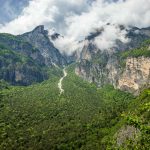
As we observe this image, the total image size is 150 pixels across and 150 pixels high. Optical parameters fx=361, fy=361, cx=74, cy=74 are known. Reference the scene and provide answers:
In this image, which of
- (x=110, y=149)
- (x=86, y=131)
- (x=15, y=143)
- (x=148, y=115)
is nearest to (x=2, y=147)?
(x=15, y=143)

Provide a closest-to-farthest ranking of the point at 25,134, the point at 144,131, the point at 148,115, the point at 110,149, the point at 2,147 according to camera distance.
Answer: the point at 144,131
the point at 110,149
the point at 148,115
the point at 2,147
the point at 25,134

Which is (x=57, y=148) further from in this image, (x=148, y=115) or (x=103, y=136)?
(x=148, y=115)

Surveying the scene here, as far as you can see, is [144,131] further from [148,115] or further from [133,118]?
[148,115]

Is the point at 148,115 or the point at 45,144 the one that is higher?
the point at 148,115

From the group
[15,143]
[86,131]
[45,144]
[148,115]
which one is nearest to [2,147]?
[15,143]

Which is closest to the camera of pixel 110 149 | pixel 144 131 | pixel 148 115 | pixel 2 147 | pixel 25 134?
pixel 144 131

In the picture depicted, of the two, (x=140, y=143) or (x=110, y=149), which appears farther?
(x=110, y=149)

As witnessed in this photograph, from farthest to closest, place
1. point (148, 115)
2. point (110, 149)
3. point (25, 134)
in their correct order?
point (25, 134), point (148, 115), point (110, 149)

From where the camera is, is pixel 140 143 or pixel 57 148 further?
pixel 57 148

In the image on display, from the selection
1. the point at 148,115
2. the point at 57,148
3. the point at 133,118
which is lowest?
the point at 57,148

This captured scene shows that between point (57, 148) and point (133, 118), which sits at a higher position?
point (133, 118)
